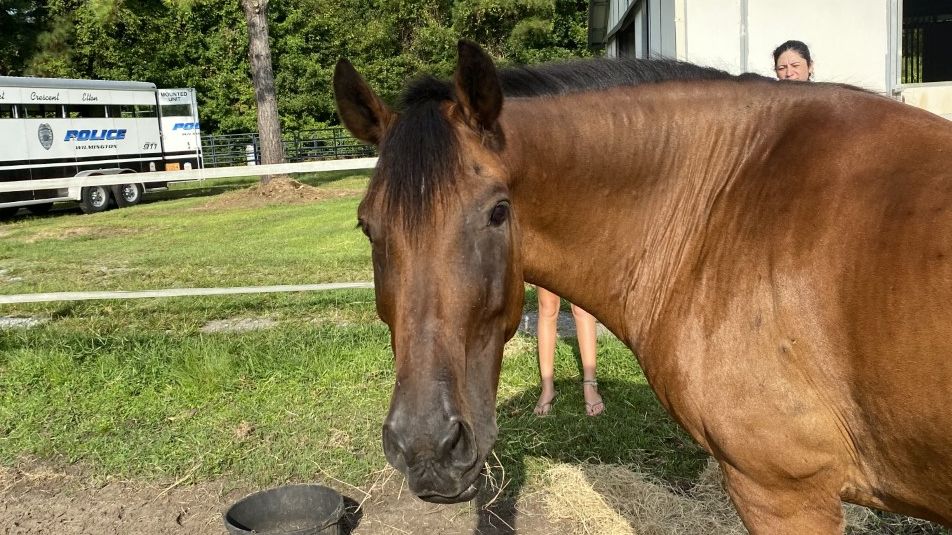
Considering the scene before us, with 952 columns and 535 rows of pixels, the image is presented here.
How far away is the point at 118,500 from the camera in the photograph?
4.12 metres

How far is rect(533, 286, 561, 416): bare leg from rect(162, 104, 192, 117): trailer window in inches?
873

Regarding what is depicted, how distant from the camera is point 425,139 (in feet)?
6.62

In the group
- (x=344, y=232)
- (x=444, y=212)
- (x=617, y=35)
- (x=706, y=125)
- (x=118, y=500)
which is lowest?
(x=118, y=500)

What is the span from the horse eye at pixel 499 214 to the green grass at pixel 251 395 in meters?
2.44

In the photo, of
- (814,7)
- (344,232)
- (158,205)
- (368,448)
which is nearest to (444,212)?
(368,448)

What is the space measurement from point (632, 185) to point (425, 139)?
825 mm

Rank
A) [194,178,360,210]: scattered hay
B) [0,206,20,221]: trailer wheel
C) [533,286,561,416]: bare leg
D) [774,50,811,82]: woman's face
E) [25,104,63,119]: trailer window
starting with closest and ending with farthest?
[774,50,811,82]: woman's face
[533,286,561,416]: bare leg
[194,178,360,210]: scattered hay
[0,206,20,221]: trailer wheel
[25,104,63,119]: trailer window

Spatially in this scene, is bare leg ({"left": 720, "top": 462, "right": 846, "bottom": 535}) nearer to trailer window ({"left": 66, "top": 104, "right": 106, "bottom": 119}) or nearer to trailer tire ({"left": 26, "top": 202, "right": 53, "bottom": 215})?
trailer tire ({"left": 26, "top": 202, "right": 53, "bottom": 215})

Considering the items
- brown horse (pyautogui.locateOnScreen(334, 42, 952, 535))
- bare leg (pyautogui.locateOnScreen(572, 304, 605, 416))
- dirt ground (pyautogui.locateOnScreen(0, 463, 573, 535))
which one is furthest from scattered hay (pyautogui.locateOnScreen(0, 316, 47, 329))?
brown horse (pyautogui.locateOnScreen(334, 42, 952, 535))

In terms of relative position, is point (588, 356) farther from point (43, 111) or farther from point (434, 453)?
point (43, 111)

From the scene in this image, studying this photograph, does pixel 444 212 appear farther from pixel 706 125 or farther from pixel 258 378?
pixel 258 378

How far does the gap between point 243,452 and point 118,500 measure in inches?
29.1

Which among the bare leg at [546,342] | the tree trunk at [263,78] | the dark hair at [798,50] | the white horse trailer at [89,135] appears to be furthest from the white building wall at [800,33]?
the white horse trailer at [89,135]

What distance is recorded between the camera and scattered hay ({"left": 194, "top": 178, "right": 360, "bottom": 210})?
58.9 ft
